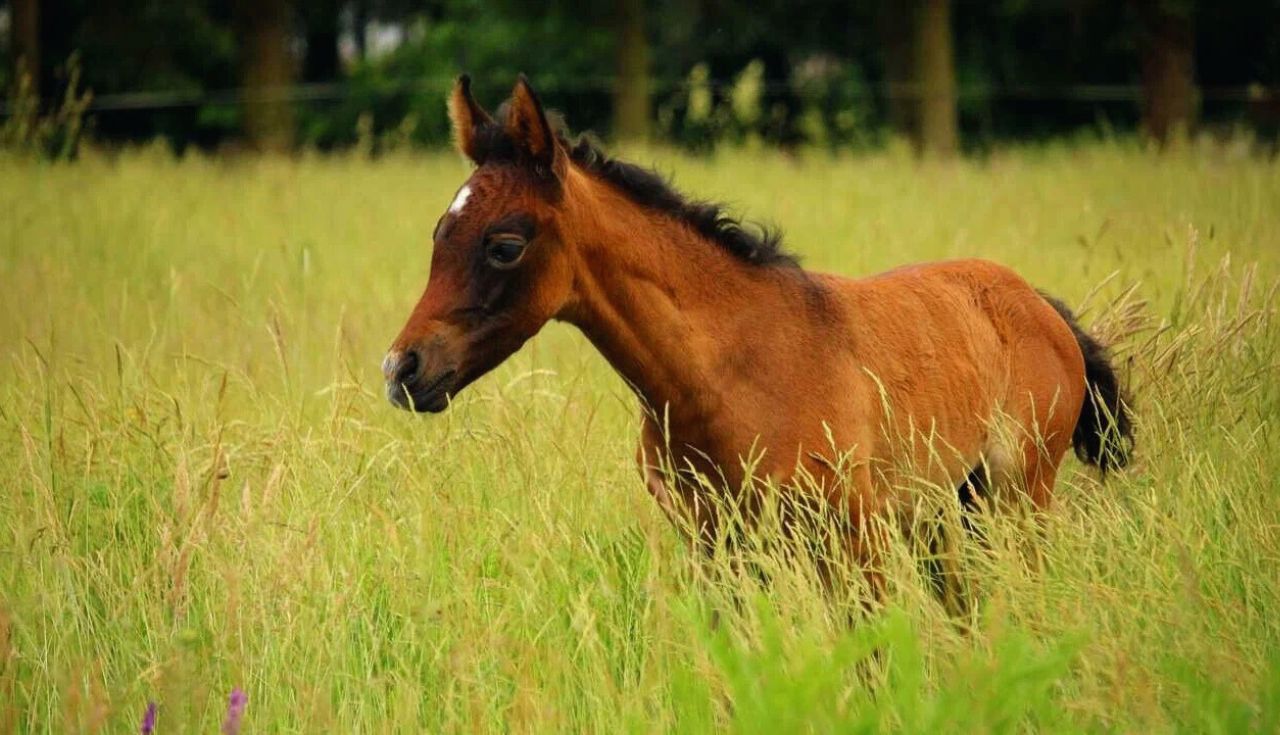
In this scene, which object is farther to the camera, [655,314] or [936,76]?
[936,76]

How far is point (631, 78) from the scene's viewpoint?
1984cm

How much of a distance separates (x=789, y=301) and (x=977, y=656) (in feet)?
4.85

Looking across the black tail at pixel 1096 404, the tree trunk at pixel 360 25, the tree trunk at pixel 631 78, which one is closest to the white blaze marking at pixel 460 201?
the black tail at pixel 1096 404

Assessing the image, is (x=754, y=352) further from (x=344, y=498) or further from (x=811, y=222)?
(x=811, y=222)

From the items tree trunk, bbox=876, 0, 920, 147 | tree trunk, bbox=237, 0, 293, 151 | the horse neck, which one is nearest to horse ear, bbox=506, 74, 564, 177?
the horse neck

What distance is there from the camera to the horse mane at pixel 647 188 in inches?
163

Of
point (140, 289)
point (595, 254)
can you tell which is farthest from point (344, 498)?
point (140, 289)

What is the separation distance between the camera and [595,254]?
4.12 m

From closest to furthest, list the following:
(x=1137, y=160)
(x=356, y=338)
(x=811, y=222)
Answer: (x=356, y=338)
(x=811, y=222)
(x=1137, y=160)

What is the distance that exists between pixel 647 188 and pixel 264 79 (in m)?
15.9

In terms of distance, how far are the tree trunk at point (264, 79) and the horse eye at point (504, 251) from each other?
1565 centimetres

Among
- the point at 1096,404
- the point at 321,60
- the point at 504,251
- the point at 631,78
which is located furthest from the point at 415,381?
the point at 321,60

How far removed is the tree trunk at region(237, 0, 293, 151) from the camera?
18922 mm

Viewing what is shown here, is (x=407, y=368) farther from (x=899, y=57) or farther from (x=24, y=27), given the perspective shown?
(x=899, y=57)
